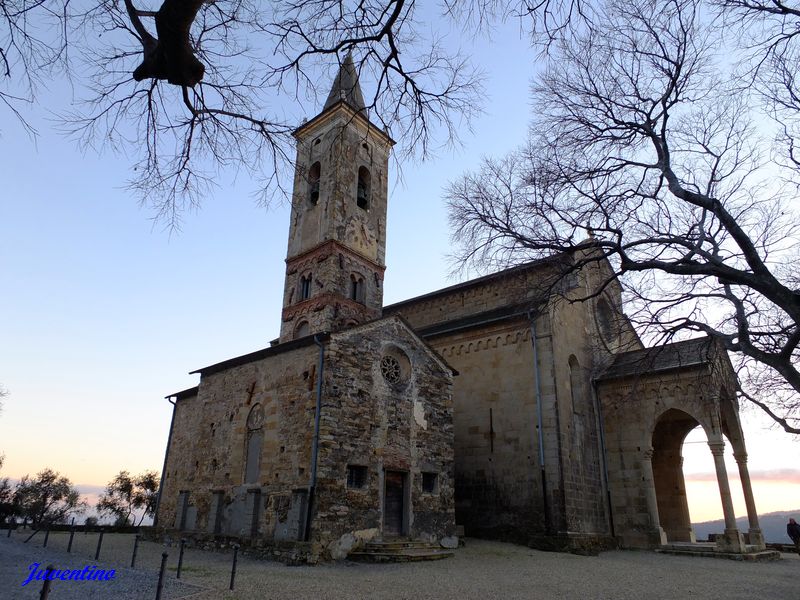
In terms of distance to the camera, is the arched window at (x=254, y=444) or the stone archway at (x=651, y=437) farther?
the stone archway at (x=651, y=437)

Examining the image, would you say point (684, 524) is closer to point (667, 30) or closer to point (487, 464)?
point (487, 464)

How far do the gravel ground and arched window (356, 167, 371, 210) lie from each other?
16.6 metres

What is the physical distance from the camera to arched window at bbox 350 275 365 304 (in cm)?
2373

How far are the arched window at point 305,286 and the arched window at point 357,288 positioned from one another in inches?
80.3

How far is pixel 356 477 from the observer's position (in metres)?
14.8

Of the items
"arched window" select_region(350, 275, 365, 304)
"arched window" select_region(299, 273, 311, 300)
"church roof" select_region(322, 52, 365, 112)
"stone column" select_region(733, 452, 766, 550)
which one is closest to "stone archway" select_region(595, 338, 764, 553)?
"stone column" select_region(733, 452, 766, 550)

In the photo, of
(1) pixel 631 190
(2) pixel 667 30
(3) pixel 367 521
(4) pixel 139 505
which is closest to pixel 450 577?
(3) pixel 367 521

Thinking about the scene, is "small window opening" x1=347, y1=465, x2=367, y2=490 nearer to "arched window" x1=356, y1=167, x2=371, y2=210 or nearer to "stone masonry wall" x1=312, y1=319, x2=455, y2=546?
"stone masonry wall" x1=312, y1=319, x2=455, y2=546

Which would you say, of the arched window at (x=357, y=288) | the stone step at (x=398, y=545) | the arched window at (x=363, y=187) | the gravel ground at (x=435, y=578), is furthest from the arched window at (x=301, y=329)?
the stone step at (x=398, y=545)

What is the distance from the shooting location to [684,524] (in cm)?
2225

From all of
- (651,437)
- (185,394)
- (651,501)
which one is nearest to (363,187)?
(185,394)

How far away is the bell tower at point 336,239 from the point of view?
22.8 m

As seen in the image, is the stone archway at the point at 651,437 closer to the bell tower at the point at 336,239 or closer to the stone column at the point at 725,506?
the stone column at the point at 725,506

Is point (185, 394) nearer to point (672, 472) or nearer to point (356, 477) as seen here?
point (356, 477)
